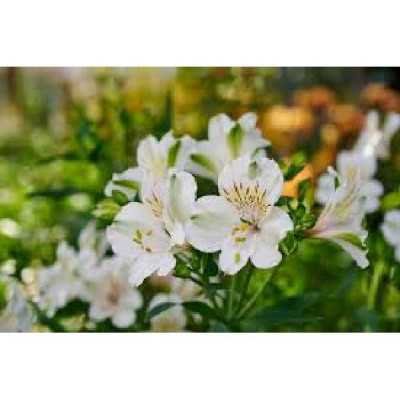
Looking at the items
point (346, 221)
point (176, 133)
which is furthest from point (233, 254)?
point (176, 133)

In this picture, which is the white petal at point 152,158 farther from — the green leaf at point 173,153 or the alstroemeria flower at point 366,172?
the alstroemeria flower at point 366,172

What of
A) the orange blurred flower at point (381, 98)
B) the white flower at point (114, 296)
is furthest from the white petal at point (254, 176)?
the orange blurred flower at point (381, 98)

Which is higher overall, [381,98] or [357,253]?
[381,98]

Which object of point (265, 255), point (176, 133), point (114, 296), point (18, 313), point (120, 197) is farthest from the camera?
point (176, 133)

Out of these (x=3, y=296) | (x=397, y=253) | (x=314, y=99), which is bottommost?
(x=3, y=296)

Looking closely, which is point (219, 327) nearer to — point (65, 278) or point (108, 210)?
point (108, 210)

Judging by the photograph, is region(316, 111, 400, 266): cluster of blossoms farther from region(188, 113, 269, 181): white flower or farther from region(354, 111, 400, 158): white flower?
region(188, 113, 269, 181): white flower

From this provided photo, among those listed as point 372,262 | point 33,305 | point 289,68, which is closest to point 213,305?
point 33,305

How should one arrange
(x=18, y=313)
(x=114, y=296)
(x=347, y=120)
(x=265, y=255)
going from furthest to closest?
(x=347, y=120) < (x=114, y=296) < (x=18, y=313) < (x=265, y=255)
